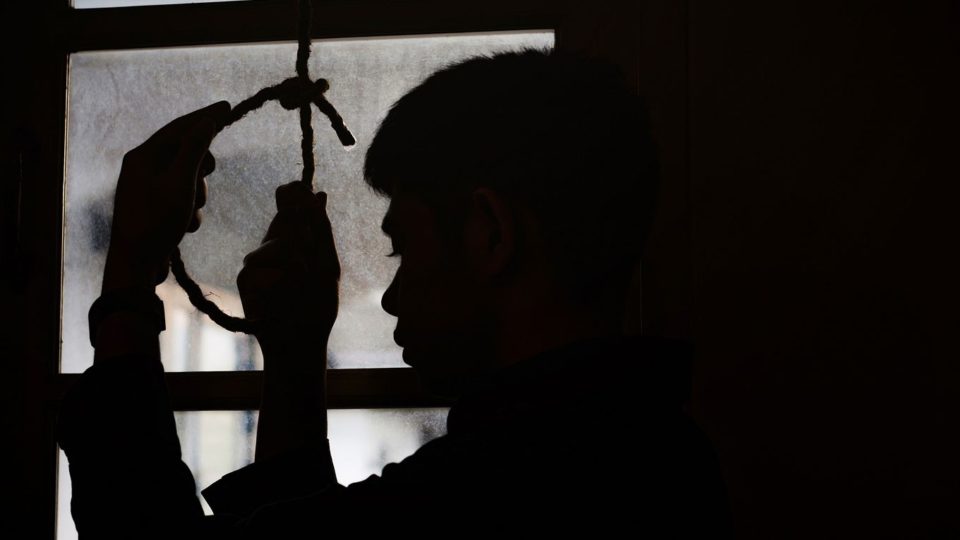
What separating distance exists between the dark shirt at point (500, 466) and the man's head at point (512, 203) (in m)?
0.04

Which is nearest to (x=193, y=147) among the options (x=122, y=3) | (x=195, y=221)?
(x=195, y=221)

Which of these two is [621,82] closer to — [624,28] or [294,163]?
[624,28]

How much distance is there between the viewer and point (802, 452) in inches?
30.1

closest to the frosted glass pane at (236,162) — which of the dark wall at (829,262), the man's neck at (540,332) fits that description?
the dark wall at (829,262)

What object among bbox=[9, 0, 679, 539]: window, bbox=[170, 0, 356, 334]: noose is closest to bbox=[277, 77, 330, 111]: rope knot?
bbox=[170, 0, 356, 334]: noose

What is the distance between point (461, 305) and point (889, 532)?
49cm

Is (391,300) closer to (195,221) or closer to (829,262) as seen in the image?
(195,221)

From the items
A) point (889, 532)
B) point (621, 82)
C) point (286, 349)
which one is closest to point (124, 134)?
point (286, 349)

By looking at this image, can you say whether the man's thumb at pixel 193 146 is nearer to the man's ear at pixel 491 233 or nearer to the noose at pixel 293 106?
the noose at pixel 293 106

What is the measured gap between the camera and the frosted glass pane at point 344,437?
854 mm

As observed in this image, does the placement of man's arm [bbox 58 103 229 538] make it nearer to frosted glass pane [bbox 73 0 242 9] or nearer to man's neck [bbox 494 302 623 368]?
man's neck [bbox 494 302 623 368]

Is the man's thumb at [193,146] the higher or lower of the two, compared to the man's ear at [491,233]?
higher

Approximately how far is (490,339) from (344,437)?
38cm

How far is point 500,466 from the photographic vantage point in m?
0.47
